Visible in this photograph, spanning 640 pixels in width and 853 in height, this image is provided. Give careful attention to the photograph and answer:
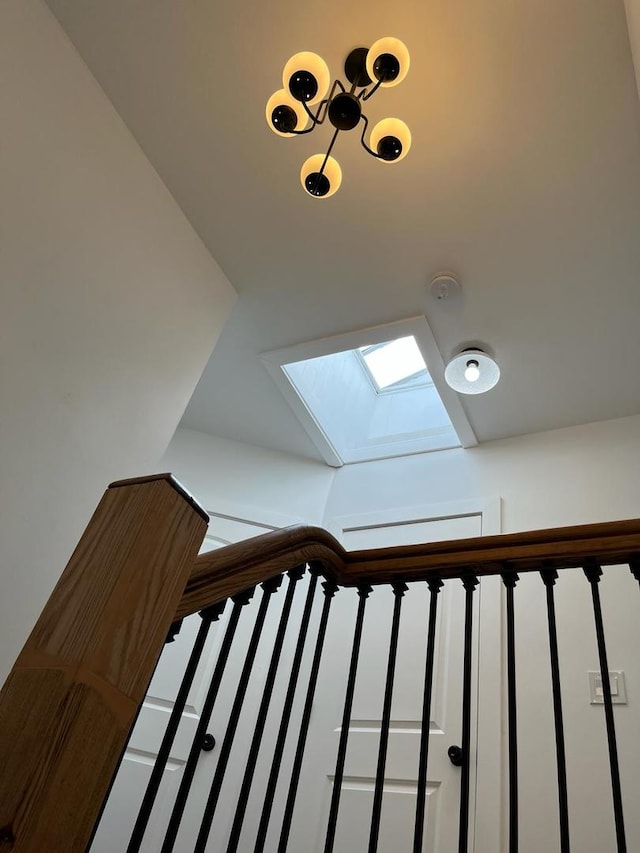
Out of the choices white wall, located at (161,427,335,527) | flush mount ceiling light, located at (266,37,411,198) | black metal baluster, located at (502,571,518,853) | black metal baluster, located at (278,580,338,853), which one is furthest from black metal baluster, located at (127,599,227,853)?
white wall, located at (161,427,335,527)

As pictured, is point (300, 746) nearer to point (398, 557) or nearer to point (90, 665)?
point (398, 557)

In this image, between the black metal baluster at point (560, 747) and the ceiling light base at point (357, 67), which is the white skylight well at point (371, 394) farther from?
the black metal baluster at point (560, 747)

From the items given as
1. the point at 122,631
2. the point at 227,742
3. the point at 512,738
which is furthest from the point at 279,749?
the point at 122,631

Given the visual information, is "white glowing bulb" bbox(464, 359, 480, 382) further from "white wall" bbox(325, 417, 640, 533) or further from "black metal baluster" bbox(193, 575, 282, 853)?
"black metal baluster" bbox(193, 575, 282, 853)

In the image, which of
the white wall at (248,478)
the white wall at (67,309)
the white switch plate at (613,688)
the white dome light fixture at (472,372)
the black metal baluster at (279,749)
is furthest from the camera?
the white wall at (248,478)

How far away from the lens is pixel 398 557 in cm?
135

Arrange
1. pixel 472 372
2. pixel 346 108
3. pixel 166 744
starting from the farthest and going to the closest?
1. pixel 472 372
2. pixel 346 108
3. pixel 166 744

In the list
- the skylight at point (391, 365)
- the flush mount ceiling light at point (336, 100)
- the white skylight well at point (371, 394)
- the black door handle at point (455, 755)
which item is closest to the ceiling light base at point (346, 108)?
the flush mount ceiling light at point (336, 100)

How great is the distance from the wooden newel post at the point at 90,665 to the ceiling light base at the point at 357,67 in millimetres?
1587

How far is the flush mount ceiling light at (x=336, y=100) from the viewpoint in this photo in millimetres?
1658

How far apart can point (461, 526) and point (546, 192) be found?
5.12 feet

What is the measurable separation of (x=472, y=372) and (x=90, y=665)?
7.70ft

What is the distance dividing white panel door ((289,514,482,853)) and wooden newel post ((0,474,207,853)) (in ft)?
6.14

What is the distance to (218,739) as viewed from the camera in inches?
107
